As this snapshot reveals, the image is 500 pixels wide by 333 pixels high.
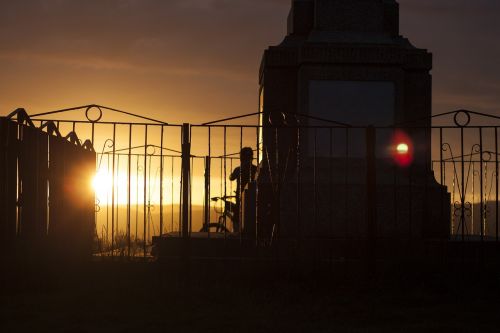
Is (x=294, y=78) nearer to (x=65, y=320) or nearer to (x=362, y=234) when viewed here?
(x=362, y=234)

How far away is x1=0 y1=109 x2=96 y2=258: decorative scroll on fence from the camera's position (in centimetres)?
978

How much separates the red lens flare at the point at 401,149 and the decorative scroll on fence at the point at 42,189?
5.83 metres

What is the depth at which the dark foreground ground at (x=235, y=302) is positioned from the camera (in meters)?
7.95

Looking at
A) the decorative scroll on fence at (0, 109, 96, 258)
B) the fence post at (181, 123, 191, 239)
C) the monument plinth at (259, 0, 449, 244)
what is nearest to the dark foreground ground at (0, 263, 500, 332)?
the decorative scroll on fence at (0, 109, 96, 258)

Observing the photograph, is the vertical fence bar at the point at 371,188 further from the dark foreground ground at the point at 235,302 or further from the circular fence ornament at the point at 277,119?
the circular fence ornament at the point at 277,119

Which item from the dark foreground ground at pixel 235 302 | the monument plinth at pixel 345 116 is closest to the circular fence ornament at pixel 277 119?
the monument plinth at pixel 345 116

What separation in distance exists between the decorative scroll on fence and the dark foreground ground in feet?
1.95

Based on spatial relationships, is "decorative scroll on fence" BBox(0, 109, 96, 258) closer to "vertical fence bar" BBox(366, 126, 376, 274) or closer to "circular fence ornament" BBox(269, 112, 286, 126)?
"circular fence ornament" BBox(269, 112, 286, 126)

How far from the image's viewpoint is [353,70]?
15.1 metres

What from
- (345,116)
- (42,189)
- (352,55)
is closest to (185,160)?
(42,189)

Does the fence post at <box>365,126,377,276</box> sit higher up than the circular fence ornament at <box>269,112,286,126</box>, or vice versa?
the circular fence ornament at <box>269,112,286,126</box>

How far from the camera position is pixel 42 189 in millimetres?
11148

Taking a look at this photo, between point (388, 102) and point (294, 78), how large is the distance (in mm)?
1955

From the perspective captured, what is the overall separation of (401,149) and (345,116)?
1.22 metres
